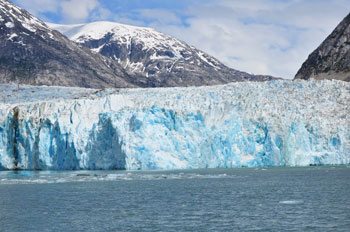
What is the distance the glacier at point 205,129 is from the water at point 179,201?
1.11 m

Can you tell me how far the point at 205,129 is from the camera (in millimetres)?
39031

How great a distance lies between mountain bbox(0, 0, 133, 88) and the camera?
11700 cm

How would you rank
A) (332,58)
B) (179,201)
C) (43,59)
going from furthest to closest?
1. (43,59)
2. (332,58)
3. (179,201)

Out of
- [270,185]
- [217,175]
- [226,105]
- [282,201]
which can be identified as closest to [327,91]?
[226,105]

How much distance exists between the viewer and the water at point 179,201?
1959cm

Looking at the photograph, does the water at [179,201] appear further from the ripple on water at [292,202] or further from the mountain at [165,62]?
the mountain at [165,62]

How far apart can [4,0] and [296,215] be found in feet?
465

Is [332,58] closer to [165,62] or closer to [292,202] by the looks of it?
[292,202]

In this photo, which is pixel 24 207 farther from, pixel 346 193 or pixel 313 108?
pixel 313 108

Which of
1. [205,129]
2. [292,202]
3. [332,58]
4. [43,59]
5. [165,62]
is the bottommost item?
[292,202]

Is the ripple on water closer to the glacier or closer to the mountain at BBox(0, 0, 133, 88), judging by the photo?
the glacier

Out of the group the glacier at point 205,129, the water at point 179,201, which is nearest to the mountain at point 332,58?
the glacier at point 205,129

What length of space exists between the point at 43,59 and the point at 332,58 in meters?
64.7

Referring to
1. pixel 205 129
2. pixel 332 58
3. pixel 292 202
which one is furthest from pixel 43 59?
pixel 292 202
